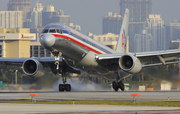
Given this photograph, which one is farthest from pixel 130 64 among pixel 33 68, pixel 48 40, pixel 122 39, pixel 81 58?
pixel 122 39

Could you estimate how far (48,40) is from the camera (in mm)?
37156

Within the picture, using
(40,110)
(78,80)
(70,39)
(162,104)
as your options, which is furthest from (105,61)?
(40,110)

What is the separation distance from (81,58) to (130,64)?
4619mm

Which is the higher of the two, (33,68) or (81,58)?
(81,58)

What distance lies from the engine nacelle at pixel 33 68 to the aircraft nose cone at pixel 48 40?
6.60m

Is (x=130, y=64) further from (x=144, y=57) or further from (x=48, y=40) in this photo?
(x=48, y=40)

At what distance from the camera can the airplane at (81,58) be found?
38.2 meters

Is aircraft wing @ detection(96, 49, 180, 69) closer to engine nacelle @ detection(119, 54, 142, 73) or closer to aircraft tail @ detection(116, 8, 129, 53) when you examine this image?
engine nacelle @ detection(119, 54, 142, 73)

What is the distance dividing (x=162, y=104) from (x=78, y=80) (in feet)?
85.4

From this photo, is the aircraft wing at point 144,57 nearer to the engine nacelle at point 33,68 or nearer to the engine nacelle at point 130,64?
the engine nacelle at point 130,64

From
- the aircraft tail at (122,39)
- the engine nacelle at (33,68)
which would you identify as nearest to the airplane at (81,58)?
the engine nacelle at (33,68)

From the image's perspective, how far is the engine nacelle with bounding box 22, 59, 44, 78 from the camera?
4357cm

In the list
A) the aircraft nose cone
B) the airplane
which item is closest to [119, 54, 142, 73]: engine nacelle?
the airplane

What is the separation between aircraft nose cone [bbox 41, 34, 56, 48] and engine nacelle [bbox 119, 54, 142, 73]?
23.3 feet
